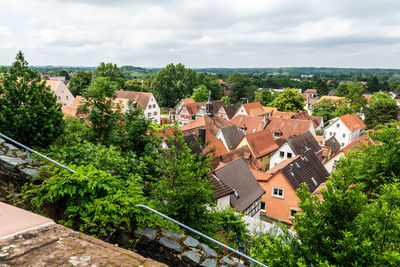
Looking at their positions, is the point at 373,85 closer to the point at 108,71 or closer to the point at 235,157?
the point at 108,71

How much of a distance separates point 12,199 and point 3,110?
5.33m

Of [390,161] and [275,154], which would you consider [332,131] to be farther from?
[390,161]

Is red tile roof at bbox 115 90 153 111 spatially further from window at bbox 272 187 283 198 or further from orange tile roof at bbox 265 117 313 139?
window at bbox 272 187 283 198

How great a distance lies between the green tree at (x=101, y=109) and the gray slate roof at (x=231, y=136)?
88.5ft

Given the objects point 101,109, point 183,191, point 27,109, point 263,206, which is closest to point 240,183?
point 263,206

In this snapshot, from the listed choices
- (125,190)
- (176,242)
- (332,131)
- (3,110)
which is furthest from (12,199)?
(332,131)

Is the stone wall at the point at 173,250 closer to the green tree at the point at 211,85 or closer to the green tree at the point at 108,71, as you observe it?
the green tree at the point at 108,71

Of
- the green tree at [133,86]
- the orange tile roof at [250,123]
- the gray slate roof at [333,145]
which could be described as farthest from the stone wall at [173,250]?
the green tree at [133,86]

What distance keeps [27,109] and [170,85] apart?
243 feet

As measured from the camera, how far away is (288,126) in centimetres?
4797

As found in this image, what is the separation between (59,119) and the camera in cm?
1048

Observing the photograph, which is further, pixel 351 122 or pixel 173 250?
pixel 351 122

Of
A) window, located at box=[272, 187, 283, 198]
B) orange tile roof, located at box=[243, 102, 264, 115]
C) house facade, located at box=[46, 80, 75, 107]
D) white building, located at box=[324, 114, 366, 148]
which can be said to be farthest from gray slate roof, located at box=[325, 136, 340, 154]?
house facade, located at box=[46, 80, 75, 107]

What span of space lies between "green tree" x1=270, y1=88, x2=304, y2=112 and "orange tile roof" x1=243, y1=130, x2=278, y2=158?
98.1 feet
